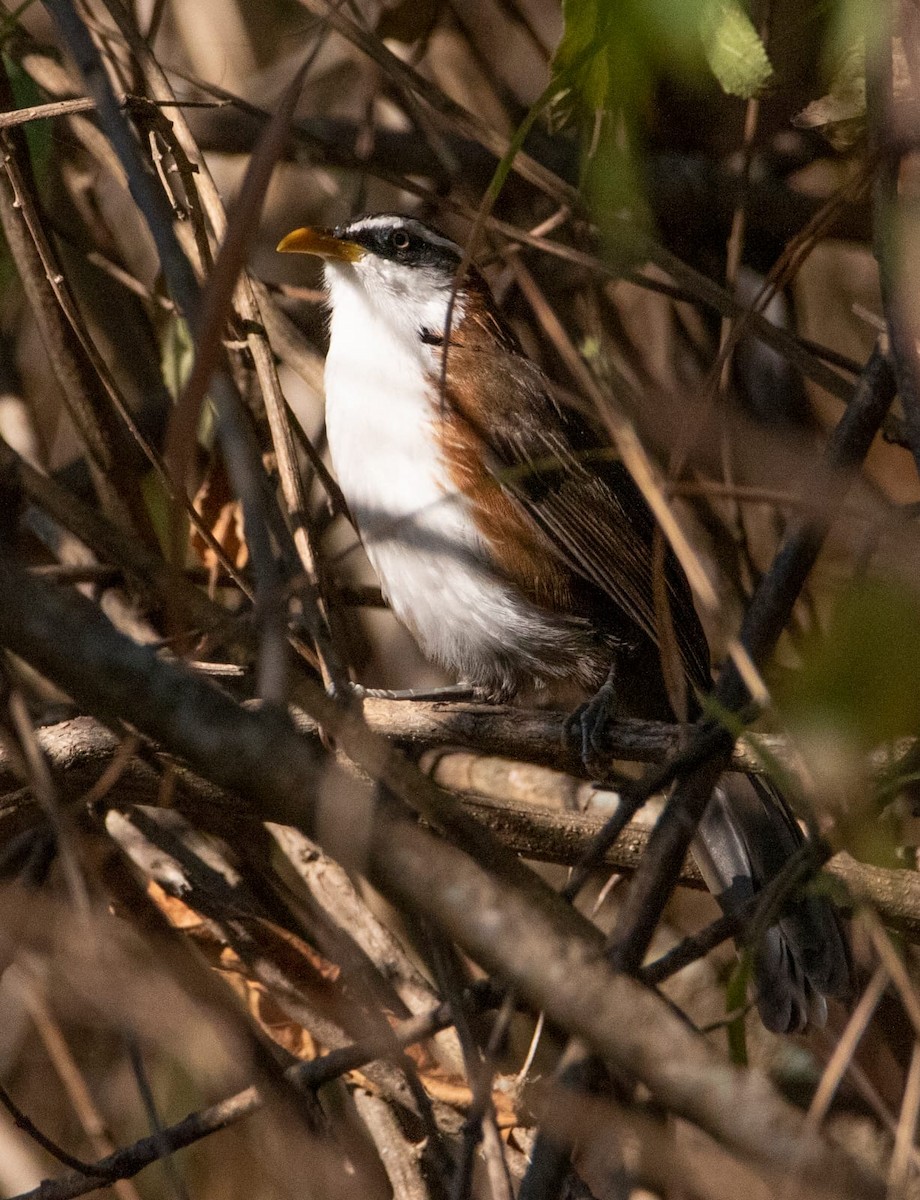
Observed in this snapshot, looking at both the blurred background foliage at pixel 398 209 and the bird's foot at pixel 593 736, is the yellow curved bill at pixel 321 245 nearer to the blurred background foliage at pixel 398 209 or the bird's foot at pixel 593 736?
the blurred background foliage at pixel 398 209

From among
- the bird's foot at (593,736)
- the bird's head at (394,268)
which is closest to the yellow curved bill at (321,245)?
the bird's head at (394,268)

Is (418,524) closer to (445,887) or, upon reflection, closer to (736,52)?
(736,52)

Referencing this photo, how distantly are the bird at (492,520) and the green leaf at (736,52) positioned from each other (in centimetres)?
131

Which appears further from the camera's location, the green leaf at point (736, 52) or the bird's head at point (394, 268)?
the bird's head at point (394, 268)

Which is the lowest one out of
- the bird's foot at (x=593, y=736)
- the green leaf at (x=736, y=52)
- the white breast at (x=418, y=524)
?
the bird's foot at (x=593, y=736)

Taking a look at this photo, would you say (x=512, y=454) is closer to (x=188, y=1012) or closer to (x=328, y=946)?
(x=328, y=946)

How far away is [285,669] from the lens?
Answer: 159 cm

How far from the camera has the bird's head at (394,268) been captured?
4.29 meters

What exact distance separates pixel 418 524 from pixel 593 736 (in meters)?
0.95

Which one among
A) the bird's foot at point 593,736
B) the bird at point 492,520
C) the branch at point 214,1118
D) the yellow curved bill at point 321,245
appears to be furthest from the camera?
the yellow curved bill at point 321,245

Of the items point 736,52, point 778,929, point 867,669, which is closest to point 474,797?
point 778,929

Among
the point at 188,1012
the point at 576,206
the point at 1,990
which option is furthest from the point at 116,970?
the point at 1,990

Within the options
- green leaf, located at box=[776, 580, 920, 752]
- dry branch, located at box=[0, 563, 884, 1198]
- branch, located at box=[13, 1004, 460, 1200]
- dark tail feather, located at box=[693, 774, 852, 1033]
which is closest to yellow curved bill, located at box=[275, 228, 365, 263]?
dark tail feather, located at box=[693, 774, 852, 1033]

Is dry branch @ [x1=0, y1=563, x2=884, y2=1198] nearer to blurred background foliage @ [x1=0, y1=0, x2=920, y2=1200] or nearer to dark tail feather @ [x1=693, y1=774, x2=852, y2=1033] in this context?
dark tail feather @ [x1=693, y1=774, x2=852, y2=1033]
